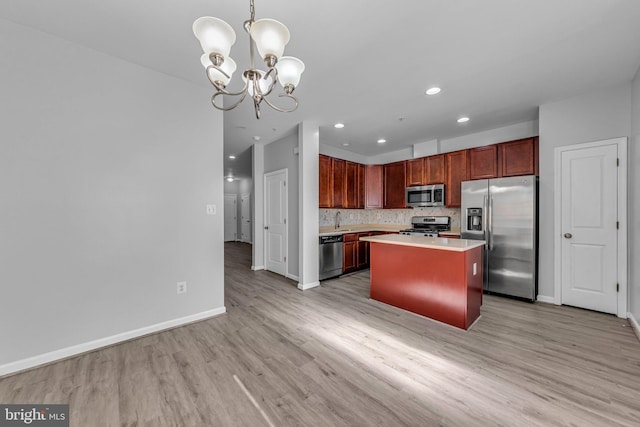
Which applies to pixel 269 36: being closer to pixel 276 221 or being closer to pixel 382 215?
pixel 276 221

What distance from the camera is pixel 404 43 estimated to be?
82.6 inches

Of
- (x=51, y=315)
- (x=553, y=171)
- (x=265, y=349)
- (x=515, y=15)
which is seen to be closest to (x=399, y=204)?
(x=553, y=171)

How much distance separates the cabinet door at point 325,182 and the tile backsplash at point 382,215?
61cm

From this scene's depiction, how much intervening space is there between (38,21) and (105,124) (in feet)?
2.60

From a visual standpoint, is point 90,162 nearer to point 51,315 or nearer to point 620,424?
point 51,315

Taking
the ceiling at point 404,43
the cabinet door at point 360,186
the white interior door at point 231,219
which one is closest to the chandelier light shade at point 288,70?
the ceiling at point 404,43

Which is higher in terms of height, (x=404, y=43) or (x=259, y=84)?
(x=404, y=43)

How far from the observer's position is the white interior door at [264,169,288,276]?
4.75 metres

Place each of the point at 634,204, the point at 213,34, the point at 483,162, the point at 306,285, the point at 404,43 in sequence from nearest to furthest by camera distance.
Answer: the point at 213,34, the point at 404,43, the point at 634,204, the point at 306,285, the point at 483,162

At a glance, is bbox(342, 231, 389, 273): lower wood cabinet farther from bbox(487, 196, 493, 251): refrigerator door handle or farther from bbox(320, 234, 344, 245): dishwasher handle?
bbox(487, 196, 493, 251): refrigerator door handle

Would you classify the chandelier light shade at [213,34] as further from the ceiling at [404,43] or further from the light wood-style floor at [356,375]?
the light wood-style floor at [356,375]

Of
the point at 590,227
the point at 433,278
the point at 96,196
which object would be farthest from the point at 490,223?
the point at 96,196

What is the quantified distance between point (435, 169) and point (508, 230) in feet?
5.61

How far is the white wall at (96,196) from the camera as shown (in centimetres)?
193
